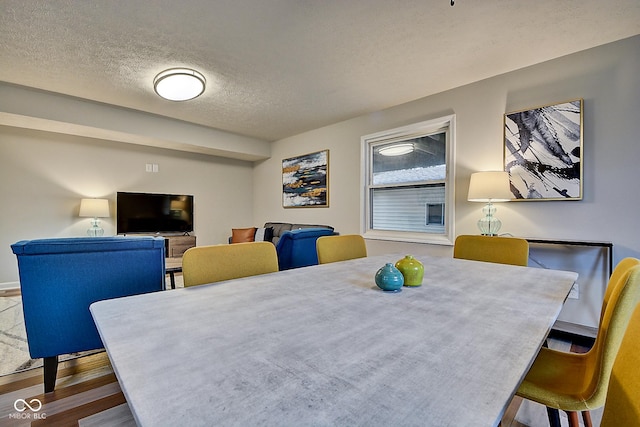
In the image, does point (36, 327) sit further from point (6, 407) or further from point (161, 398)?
point (161, 398)

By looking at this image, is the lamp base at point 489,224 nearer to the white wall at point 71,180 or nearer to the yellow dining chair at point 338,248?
the yellow dining chair at point 338,248

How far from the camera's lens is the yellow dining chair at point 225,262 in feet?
4.17

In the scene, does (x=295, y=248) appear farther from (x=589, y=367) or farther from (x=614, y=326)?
(x=614, y=326)

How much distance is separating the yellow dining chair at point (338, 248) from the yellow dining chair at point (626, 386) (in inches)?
54.9

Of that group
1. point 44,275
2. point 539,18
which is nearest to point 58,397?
point 44,275

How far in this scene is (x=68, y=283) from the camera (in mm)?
1710

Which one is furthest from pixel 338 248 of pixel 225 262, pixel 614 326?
pixel 614 326

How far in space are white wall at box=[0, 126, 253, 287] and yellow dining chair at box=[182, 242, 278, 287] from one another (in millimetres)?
4121

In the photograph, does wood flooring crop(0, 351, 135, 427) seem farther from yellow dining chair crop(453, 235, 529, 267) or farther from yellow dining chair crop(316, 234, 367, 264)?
yellow dining chair crop(453, 235, 529, 267)

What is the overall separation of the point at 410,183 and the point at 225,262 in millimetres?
2851

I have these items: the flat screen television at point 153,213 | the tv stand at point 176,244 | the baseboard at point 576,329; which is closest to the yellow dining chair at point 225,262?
the baseboard at point 576,329

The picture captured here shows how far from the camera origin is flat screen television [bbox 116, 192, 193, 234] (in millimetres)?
4491

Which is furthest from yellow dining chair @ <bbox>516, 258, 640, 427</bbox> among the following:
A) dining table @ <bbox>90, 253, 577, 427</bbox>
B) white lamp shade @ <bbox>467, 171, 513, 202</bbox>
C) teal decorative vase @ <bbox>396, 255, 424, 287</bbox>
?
white lamp shade @ <bbox>467, 171, 513, 202</bbox>

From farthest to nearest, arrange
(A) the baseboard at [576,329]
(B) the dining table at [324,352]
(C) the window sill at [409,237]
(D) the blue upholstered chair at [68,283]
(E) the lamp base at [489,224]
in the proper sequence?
(C) the window sill at [409,237]
(E) the lamp base at [489,224]
(A) the baseboard at [576,329]
(D) the blue upholstered chair at [68,283]
(B) the dining table at [324,352]
